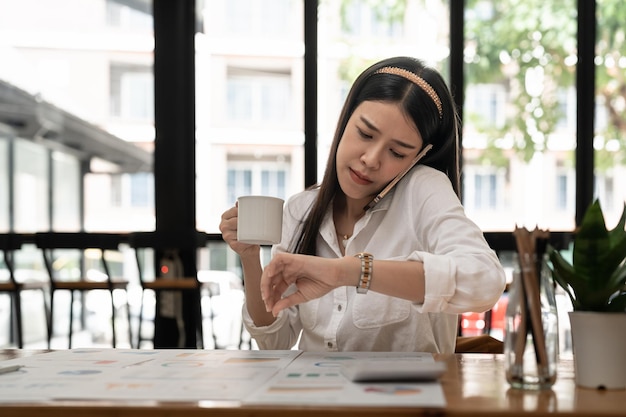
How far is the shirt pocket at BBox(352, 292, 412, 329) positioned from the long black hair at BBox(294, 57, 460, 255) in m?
0.23

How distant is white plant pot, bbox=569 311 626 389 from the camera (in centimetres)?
100

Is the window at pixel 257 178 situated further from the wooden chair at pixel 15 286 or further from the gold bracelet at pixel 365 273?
the gold bracelet at pixel 365 273

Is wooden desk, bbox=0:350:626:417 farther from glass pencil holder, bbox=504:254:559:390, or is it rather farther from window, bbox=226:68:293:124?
window, bbox=226:68:293:124

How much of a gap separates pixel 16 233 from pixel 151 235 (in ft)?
3.74

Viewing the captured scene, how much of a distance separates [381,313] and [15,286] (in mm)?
3177

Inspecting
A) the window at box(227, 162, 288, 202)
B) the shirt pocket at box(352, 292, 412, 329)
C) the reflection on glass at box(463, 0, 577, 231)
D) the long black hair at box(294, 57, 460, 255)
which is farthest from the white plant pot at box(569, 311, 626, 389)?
the window at box(227, 162, 288, 202)

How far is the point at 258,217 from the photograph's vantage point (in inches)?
52.4

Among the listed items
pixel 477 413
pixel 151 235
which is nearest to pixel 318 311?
pixel 477 413

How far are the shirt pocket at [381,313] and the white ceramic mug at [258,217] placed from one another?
345 millimetres

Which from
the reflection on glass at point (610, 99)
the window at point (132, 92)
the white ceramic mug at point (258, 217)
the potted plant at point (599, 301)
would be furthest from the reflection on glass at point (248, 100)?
the potted plant at point (599, 301)

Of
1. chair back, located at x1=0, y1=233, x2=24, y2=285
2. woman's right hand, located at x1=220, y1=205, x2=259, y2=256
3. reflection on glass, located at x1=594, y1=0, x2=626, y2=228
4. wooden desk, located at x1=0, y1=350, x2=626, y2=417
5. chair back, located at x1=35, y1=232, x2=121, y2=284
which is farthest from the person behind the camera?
reflection on glass, located at x1=594, y1=0, x2=626, y2=228

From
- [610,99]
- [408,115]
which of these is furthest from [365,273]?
[610,99]

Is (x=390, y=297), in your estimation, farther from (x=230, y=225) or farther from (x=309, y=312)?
(x=230, y=225)

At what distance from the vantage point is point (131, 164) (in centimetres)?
534
